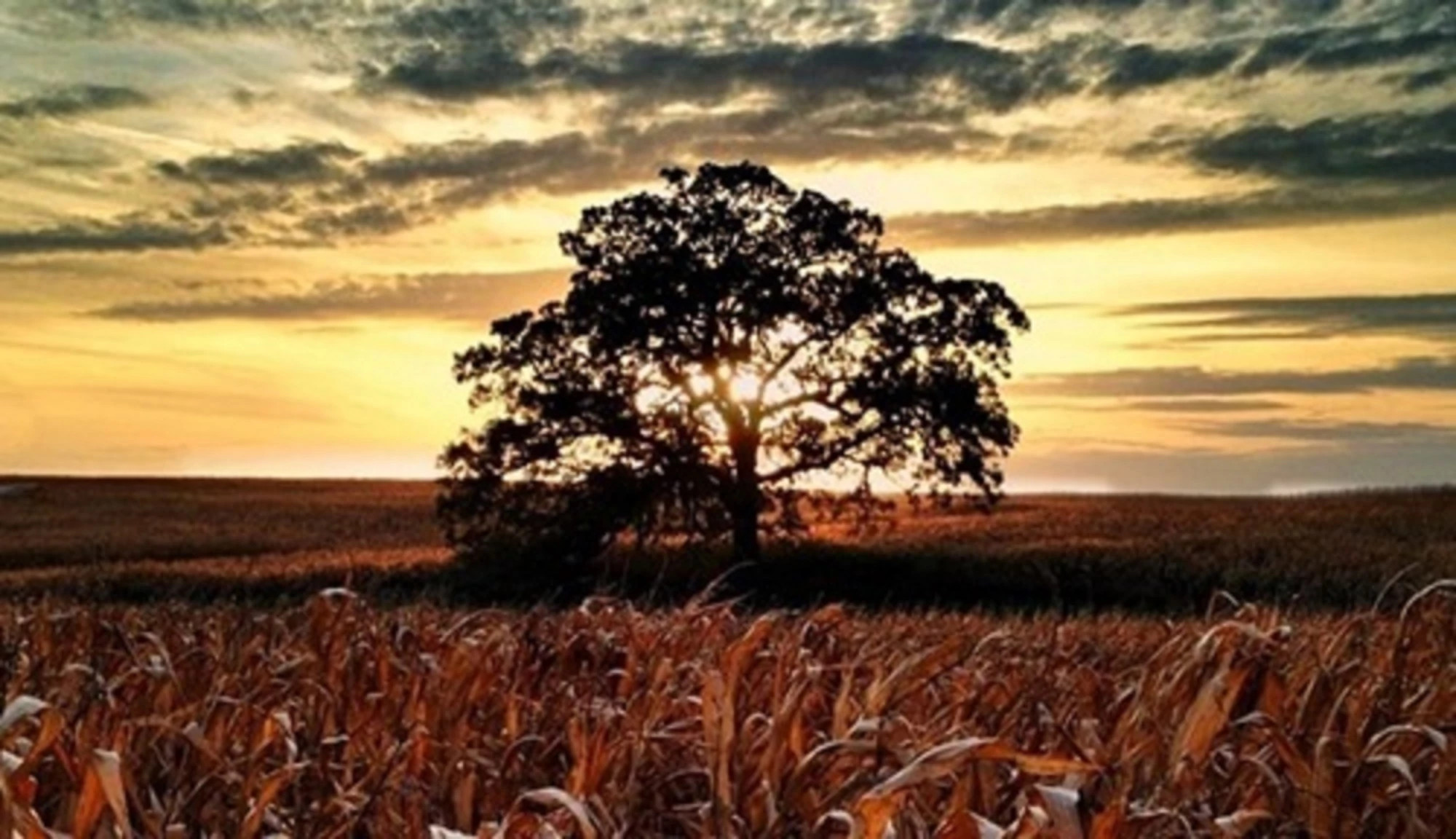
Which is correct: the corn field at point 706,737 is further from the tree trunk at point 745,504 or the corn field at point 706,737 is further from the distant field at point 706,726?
the tree trunk at point 745,504

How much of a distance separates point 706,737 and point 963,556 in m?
38.5

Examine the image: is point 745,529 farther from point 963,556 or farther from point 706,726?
point 706,726

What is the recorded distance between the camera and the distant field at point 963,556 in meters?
37.2

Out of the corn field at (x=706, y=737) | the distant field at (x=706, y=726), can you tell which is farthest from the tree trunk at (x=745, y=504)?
the corn field at (x=706, y=737)

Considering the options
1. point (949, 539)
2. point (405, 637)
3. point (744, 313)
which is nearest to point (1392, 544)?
point (949, 539)

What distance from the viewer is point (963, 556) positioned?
42.0m

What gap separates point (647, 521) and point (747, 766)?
3430cm

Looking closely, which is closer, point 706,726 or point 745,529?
point 706,726

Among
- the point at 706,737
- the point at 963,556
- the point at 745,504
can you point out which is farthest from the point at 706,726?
the point at 963,556

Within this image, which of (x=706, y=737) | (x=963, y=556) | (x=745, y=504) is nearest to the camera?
(x=706, y=737)

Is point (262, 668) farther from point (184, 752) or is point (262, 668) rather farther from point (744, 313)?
point (744, 313)

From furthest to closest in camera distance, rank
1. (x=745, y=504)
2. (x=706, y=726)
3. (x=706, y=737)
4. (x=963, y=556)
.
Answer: (x=963, y=556)
(x=745, y=504)
(x=706, y=737)
(x=706, y=726)

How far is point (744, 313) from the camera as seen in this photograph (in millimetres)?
39312

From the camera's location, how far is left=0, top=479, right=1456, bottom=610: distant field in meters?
37.2
